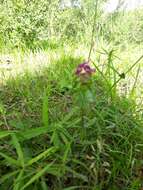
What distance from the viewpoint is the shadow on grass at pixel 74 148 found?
115 centimetres

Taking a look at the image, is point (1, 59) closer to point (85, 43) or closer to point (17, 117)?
point (85, 43)

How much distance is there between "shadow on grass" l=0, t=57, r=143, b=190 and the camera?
1.15 meters

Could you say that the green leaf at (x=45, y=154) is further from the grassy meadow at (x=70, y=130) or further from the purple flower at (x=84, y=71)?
the purple flower at (x=84, y=71)

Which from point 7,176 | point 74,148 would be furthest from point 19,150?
point 74,148

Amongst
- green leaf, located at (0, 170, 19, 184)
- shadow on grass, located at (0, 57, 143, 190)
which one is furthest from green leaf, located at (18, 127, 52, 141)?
green leaf, located at (0, 170, 19, 184)

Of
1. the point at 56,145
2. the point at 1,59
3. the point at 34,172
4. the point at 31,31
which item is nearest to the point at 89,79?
the point at 56,145

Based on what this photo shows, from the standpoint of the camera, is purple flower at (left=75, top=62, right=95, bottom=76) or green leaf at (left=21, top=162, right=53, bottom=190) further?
purple flower at (left=75, top=62, right=95, bottom=76)

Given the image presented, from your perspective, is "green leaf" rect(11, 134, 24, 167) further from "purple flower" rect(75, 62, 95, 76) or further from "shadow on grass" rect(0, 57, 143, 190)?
"purple flower" rect(75, 62, 95, 76)

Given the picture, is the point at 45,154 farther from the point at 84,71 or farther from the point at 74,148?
the point at 84,71

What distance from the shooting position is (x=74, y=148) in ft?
4.26

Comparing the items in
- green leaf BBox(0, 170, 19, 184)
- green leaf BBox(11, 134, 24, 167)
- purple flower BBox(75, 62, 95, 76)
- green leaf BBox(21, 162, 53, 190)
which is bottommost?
green leaf BBox(0, 170, 19, 184)

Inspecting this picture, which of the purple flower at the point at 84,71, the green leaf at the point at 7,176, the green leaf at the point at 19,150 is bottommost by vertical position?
the green leaf at the point at 7,176

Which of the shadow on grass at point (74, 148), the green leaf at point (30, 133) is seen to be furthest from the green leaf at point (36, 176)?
the green leaf at point (30, 133)

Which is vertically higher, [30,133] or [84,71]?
[84,71]
